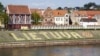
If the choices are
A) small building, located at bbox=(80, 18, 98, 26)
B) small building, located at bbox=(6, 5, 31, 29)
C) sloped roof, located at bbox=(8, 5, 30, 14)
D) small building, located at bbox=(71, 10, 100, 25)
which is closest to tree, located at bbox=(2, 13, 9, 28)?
small building, located at bbox=(6, 5, 31, 29)

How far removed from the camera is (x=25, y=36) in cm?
8775

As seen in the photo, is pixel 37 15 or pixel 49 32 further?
pixel 37 15

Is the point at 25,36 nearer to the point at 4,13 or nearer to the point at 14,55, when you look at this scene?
the point at 14,55

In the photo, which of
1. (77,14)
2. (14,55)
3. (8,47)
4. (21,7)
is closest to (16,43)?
(8,47)

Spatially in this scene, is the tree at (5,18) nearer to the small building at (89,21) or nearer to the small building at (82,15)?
the small building at (89,21)

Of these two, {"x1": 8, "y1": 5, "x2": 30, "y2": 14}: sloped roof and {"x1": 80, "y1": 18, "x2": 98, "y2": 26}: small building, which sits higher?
{"x1": 8, "y1": 5, "x2": 30, "y2": 14}: sloped roof

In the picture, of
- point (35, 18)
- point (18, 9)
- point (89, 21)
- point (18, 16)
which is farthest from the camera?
point (89, 21)

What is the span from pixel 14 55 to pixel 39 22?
2852 inches

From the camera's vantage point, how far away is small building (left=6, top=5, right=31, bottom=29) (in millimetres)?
114000

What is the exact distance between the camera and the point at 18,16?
4545 inches

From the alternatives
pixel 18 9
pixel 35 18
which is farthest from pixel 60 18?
pixel 18 9

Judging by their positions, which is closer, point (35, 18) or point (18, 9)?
point (18, 9)

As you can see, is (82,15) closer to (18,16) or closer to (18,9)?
(18,9)

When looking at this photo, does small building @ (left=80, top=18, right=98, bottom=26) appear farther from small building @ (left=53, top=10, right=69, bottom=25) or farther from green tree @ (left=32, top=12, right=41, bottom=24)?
green tree @ (left=32, top=12, right=41, bottom=24)
